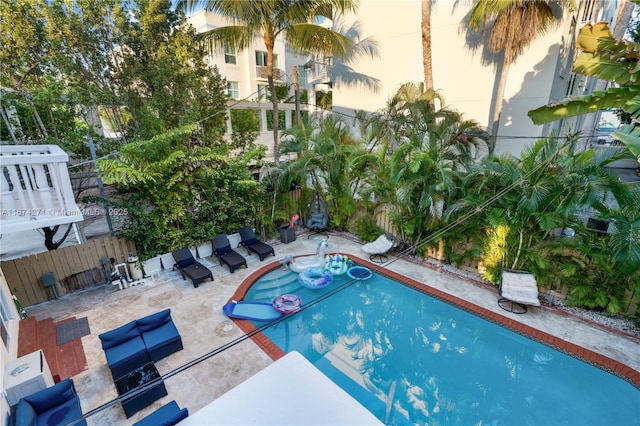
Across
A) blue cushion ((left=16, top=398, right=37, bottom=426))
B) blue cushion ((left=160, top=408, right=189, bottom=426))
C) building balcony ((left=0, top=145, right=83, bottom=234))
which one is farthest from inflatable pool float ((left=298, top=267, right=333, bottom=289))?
blue cushion ((left=16, top=398, right=37, bottom=426))

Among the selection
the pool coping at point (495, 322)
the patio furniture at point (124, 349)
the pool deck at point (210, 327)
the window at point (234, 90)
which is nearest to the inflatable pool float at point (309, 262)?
the pool deck at point (210, 327)

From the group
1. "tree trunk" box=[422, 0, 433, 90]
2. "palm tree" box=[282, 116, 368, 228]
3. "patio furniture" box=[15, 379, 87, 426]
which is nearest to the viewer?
"patio furniture" box=[15, 379, 87, 426]

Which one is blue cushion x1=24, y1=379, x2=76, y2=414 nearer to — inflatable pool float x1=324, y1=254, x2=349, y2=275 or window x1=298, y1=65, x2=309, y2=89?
inflatable pool float x1=324, y1=254, x2=349, y2=275

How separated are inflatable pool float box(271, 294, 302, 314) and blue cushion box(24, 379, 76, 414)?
13.4 ft

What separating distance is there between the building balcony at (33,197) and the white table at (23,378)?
7.19 feet

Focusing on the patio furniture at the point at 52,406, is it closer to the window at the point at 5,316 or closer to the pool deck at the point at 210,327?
the pool deck at the point at 210,327

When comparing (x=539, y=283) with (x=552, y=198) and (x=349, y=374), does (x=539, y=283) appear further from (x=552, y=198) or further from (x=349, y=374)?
(x=349, y=374)

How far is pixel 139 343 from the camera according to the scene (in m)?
5.94

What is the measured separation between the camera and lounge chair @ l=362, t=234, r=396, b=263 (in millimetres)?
10172

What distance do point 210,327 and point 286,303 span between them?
1.91 meters

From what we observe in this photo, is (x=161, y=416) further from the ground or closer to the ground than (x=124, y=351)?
further from the ground

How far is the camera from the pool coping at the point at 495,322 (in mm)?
5844

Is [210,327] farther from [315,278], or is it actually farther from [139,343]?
[315,278]

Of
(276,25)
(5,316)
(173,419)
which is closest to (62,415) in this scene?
(173,419)
